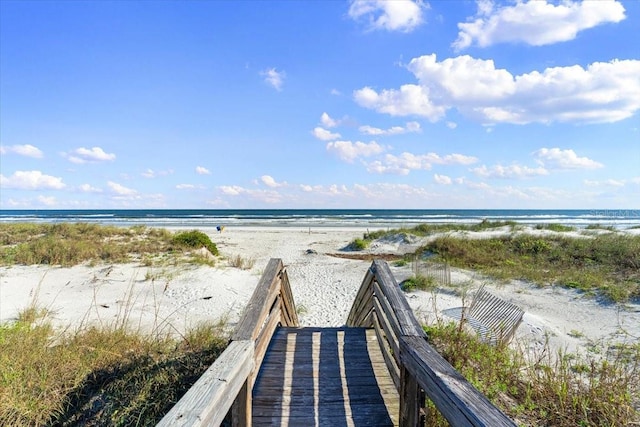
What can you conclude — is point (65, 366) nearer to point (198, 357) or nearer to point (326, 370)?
point (198, 357)

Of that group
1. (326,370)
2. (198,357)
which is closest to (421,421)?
(326,370)

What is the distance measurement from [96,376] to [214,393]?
11.4ft

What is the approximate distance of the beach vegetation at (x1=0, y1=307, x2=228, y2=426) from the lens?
3715mm

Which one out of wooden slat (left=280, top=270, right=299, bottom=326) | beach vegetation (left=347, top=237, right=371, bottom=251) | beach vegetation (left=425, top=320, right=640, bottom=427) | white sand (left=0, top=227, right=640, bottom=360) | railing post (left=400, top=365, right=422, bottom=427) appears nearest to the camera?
railing post (left=400, top=365, right=422, bottom=427)

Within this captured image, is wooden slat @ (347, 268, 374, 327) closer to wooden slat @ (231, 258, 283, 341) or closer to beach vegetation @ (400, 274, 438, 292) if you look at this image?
wooden slat @ (231, 258, 283, 341)

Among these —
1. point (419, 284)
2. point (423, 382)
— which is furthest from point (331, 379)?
point (419, 284)

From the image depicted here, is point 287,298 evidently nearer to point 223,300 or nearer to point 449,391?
point 223,300

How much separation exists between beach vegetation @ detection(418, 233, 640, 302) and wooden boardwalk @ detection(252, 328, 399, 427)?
326 inches

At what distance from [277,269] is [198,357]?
5.26ft

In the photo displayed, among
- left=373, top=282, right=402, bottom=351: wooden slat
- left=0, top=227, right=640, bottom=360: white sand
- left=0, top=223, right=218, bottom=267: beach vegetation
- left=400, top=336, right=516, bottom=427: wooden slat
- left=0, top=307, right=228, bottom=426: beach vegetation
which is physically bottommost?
left=0, top=227, right=640, bottom=360: white sand

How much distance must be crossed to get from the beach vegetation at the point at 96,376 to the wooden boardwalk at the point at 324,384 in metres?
1.06

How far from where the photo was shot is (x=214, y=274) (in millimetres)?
11570

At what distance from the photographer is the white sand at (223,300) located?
23.1 ft

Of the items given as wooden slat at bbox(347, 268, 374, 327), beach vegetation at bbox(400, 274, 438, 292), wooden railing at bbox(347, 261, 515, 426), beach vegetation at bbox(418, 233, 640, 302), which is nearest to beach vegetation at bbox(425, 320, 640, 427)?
wooden railing at bbox(347, 261, 515, 426)
